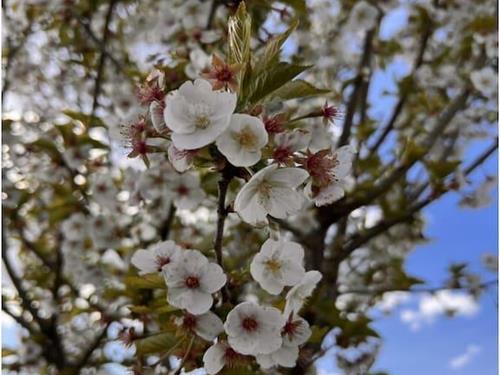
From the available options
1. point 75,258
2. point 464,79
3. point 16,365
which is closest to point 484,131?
point 464,79

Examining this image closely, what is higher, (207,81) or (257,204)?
(207,81)

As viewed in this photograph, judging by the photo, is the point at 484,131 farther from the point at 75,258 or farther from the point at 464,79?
the point at 75,258

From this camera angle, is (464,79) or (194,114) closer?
(194,114)

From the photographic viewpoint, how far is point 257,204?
1.01 m

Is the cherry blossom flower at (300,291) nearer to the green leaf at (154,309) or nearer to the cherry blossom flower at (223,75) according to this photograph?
the green leaf at (154,309)

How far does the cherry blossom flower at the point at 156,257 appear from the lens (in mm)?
1192

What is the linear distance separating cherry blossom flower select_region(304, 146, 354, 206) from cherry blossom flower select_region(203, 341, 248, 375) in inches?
13.0

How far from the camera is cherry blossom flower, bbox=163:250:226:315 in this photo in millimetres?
1077

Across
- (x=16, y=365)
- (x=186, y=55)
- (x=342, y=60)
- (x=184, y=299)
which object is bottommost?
(x=184, y=299)

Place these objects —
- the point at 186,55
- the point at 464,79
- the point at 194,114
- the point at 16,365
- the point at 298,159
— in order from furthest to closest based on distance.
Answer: the point at 464,79, the point at 16,365, the point at 186,55, the point at 298,159, the point at 194,114

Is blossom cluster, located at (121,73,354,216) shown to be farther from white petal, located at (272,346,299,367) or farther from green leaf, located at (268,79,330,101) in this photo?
white petal, located at (272,346,299,367)

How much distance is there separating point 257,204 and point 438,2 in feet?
9.54

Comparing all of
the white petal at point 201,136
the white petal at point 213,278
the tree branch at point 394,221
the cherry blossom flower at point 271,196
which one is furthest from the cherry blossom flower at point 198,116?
the tree branch at point 394,221

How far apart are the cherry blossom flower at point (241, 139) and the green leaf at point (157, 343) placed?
1.59 feet
